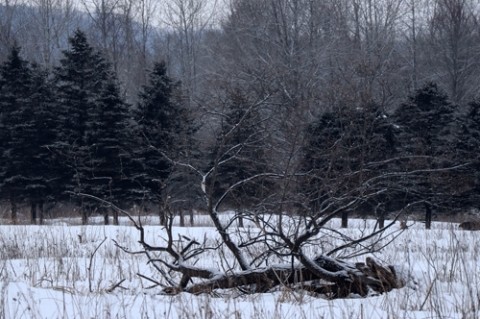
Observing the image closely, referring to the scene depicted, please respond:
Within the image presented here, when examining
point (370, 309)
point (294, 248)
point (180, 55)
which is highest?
point (180, 55)

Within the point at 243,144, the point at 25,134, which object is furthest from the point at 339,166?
the point at 25,134

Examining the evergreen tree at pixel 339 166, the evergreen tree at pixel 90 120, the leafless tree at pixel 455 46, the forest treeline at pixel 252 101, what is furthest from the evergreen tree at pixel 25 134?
the leafless tree at pixel 455 46

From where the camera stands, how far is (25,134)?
2769cm

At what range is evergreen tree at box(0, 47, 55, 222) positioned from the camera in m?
27.5

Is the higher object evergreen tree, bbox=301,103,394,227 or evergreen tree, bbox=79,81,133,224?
evergreen tree, bbox=79,81,133,224

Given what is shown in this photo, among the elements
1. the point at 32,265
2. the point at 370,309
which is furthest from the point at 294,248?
the point at 32,265

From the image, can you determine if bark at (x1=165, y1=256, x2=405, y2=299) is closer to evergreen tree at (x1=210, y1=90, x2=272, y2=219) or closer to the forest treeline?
evergreen tree at (x1=210, y1=90, x2=272, y2=219)

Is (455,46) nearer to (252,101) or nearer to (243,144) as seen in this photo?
(252,101)

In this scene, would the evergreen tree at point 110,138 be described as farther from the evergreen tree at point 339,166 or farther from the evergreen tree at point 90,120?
the evergreen tree at point 339,166

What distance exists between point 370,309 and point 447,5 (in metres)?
41.0

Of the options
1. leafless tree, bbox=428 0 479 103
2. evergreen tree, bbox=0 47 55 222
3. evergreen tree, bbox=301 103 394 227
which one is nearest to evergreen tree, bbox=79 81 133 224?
evergreen tree, bbox=0 47 55 222

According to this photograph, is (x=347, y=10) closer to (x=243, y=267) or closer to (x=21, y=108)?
(x=21, y=108)

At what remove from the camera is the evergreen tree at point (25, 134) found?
2755 centimetres

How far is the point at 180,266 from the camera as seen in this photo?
17.0 ft
